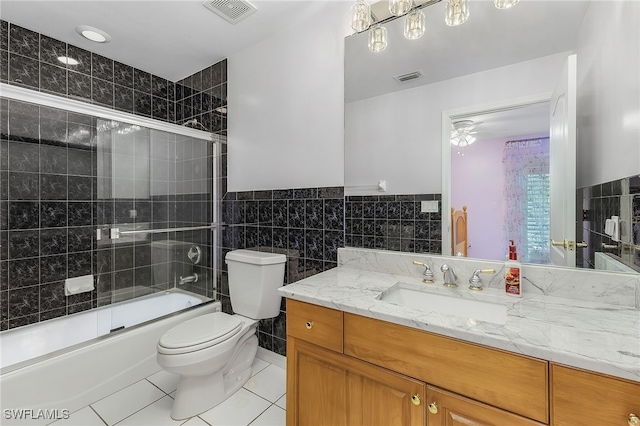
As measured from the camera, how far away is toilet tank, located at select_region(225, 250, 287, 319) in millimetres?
1869

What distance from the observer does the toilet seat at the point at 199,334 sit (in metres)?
1.48

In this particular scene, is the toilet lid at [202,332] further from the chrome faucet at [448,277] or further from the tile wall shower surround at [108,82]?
the tile wall shower surround at [108,82]

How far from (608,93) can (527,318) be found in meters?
0.87

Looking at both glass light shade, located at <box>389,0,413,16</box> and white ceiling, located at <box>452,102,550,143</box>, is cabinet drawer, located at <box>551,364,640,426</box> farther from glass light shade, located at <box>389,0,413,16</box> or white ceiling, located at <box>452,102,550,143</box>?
glass light shade, located at <box>389,0,413,16</box>

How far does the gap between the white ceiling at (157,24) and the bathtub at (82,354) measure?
189cm

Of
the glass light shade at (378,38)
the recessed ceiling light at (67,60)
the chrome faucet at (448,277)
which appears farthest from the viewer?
the recessed ceiling light at (67,60)

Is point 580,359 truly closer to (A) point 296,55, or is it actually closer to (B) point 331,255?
(B) point 331,255

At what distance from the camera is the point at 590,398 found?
2.23ft

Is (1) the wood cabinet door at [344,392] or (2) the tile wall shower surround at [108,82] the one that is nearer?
(1) the wood cabinet door at [344,392]

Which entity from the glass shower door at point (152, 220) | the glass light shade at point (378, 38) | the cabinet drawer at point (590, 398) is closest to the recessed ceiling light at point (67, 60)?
the glass shower door at point (152, 220)

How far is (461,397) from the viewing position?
2.78ft

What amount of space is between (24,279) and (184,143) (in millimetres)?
1444

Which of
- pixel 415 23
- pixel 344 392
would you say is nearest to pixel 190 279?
pixel 344 392

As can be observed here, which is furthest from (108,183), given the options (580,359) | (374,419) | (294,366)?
(580,359)
